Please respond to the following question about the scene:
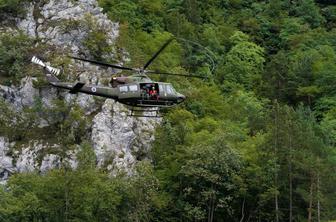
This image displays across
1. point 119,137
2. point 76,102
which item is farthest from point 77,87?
point 76,102

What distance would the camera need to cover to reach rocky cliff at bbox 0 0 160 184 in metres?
56.5

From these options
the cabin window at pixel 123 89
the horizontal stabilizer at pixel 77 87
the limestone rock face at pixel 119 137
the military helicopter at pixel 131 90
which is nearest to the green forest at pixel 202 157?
the limestone rock face at pixel 119 137

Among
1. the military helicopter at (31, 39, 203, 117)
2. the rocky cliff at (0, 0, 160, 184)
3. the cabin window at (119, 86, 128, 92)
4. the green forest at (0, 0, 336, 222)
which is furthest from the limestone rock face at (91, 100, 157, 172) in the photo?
the cabin window at (119, 86, 128, 92)

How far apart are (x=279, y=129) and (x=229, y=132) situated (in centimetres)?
651

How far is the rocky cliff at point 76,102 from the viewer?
56.5 meters

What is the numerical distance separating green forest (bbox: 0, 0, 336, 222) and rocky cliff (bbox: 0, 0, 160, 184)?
35.7 inches

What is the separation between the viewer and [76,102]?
59.3 m

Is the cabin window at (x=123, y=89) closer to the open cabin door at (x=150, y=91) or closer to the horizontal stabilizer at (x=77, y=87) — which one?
the open cabin door at (x=150, y=91)

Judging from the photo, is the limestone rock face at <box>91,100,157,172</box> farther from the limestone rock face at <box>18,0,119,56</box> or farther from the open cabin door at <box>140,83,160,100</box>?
the open cabin door at <box>140,83,160,100</box>

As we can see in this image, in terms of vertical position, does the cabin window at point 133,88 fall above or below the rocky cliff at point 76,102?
below

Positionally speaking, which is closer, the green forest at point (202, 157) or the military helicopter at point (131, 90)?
the military helicopter at point (131, 90)

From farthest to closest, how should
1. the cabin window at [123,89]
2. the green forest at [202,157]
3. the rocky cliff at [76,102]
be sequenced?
the rocky cliff at [76,102]
the green forest at [202,157]
the cabin window at [123,89]

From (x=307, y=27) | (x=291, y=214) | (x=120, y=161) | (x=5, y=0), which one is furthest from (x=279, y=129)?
(x=307, y=27)

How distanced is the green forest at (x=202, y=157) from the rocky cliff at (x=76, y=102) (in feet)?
2.98
